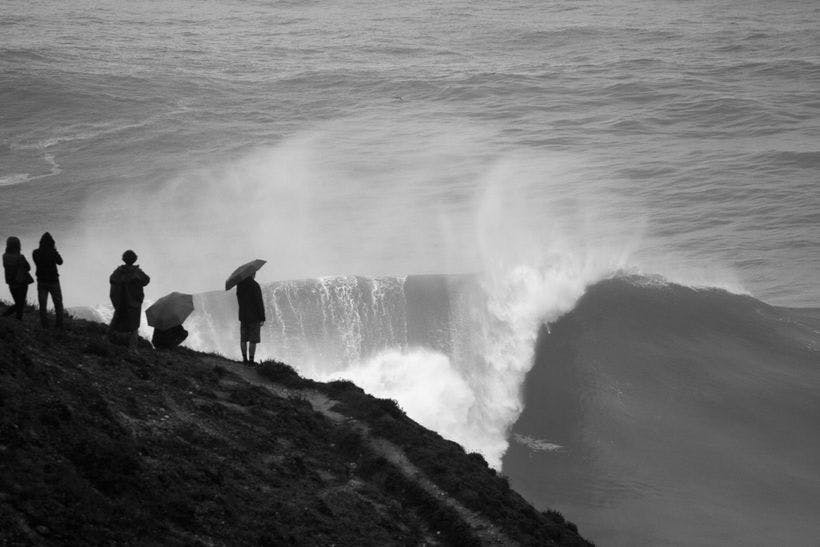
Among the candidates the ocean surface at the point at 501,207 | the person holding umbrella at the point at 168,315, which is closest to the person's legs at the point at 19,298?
the person holding umbrella at the point at 168,315

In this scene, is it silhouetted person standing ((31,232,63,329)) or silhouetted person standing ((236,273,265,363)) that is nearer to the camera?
silhouetted person standing ((31,232,63,329))

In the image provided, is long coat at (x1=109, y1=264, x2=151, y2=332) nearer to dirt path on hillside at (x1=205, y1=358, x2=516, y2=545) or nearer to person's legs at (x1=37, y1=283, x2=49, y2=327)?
person's legs at (x1=37, y1=283, x2=49, y2=327)

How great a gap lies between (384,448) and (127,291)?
4.07m

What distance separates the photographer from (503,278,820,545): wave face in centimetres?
2369

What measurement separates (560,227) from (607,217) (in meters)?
3.31

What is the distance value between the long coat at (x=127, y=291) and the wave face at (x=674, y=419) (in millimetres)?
12703

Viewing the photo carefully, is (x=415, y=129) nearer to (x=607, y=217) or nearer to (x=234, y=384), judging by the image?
(x=607, y=217)

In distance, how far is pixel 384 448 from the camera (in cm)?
1442

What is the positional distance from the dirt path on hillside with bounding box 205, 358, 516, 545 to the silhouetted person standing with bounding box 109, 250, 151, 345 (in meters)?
2.46

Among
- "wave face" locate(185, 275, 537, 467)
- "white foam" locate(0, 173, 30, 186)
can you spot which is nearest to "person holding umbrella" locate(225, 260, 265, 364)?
"wave face" locate(185, 275, 537, 467)

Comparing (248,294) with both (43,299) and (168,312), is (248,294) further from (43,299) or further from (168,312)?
(43,299)

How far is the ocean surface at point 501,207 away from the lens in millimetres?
27844

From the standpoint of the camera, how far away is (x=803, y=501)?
80.1ft

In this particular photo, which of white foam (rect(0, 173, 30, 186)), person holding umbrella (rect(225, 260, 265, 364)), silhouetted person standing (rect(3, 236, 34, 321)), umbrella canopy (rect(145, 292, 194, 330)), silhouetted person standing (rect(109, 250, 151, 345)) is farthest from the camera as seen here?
white foam (rect(0, 173, 30, 186))
